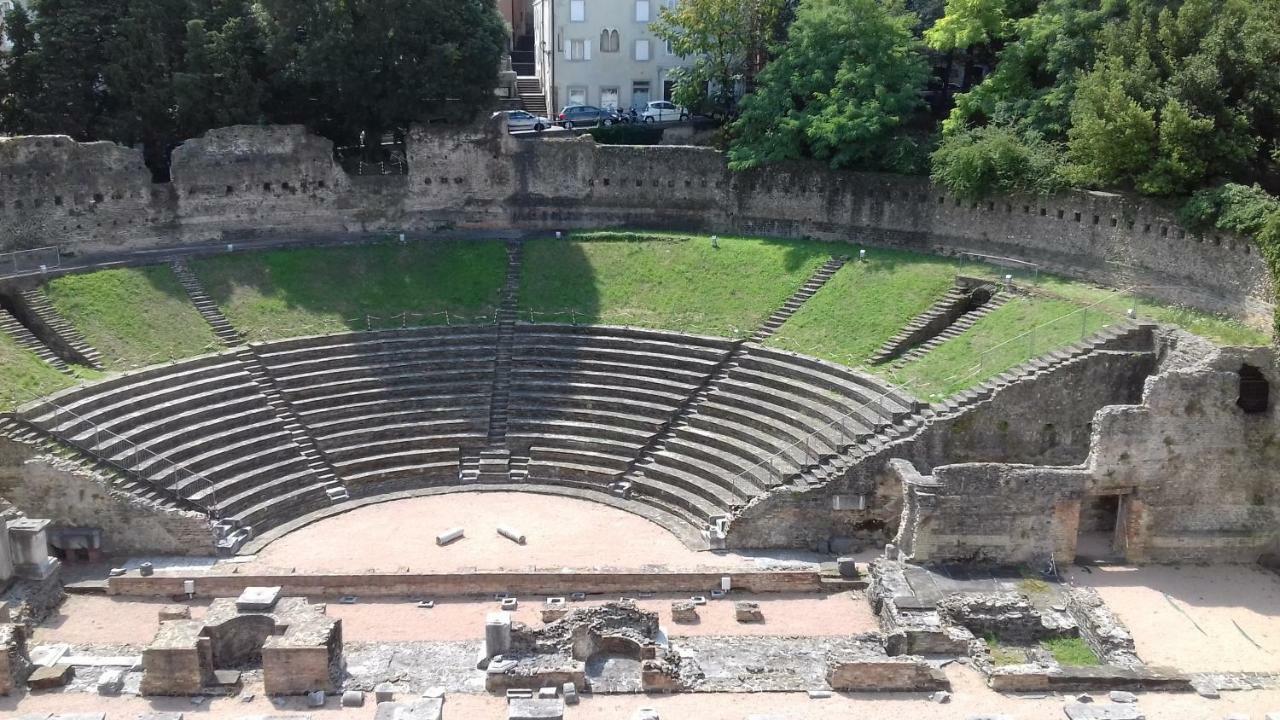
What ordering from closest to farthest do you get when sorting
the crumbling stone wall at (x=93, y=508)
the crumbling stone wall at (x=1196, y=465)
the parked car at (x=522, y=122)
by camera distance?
the crumbling stone wall at (x=1196, y=465) → the crumbling stone wall at (x=93, y=508) → the parked car at (x=522, y=122)

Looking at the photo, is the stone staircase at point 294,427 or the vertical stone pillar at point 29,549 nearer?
the vertical stone pillar at point 29,549

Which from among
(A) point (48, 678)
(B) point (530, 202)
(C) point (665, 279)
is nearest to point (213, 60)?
(B) point (530, 202)

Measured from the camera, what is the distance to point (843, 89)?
122 feet

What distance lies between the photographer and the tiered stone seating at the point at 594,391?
98.9 feet

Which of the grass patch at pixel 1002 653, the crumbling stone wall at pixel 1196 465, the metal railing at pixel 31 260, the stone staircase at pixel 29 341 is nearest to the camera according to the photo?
the grass patch at pixel 1002 653

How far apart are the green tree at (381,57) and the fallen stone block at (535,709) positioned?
83.2ft

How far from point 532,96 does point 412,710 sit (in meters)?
39.4

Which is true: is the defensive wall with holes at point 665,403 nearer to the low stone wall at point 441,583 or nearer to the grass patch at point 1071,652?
the low stone wall at point 441,583

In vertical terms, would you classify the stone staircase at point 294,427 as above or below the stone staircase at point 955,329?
below

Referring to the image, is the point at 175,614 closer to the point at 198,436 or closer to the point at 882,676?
the point at 198,436

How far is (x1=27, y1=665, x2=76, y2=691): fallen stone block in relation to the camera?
64.4 feet

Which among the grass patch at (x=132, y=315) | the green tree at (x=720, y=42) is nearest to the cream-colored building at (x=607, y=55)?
the green tree at (x=720, y=42)

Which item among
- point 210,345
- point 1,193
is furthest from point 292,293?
point 1,193

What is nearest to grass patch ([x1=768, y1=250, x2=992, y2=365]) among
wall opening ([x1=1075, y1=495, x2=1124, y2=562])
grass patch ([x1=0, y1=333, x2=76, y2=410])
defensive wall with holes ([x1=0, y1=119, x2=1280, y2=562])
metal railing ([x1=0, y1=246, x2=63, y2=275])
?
defensive wall with holes ([x1=0, y1=119, x2=1280, y2=562])
